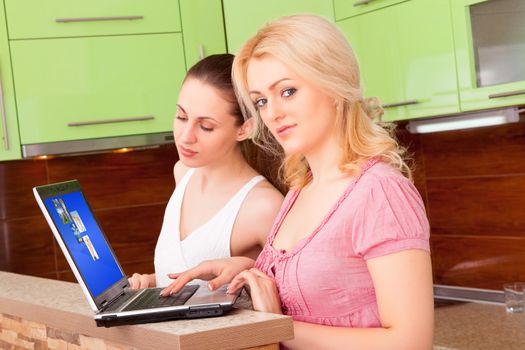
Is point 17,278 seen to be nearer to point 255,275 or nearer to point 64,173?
point 255,275

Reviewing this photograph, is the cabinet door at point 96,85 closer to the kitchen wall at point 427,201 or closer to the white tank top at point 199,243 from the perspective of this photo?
the kitchen wall at point 427,201

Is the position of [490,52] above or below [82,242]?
above

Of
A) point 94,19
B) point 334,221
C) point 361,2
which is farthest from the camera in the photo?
point 94,19

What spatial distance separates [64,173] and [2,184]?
9.0 inches

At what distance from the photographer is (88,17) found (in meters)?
3.06

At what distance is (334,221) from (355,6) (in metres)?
1.48

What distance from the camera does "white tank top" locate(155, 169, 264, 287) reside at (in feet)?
5.76

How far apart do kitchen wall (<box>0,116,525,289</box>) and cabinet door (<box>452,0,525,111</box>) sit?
393mm

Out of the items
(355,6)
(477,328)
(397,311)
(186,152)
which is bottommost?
(477,328)

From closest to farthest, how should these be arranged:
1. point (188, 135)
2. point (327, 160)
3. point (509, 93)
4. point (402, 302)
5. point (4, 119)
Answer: point (402, 302) < point (327, 160) < point (188, 135) < point (509, 93) < point (4, 119)

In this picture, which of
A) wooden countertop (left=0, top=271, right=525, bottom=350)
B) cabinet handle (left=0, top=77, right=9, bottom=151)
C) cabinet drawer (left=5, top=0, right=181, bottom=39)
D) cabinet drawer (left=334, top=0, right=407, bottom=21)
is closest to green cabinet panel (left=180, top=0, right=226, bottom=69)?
cabinet drawer (left=5, top=0, right=181, bottom=39)

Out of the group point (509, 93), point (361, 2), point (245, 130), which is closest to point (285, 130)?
point (245, 130)

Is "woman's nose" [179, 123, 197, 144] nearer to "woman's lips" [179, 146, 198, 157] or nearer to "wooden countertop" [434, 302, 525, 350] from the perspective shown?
"woman's lips" [179, 146, 198, 157]

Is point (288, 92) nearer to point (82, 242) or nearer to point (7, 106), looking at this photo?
point (82, 242)
